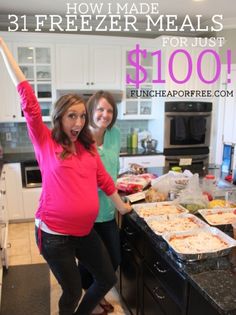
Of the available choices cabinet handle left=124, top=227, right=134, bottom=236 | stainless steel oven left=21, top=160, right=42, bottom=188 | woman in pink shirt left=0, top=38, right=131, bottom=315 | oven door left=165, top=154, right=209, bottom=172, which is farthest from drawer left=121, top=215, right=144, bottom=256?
oven door left=165, top=154, right=209, bottom=172

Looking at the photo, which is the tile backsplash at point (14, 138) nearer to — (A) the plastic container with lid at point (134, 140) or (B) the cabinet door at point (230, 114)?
(A) the plastic container with lid at point (134, 140)

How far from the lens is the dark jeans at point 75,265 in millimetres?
1532

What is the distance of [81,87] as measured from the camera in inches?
153

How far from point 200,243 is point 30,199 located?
2.76 metres

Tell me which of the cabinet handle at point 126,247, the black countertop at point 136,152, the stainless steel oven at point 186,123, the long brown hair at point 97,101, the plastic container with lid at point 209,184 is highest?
the long brown hair at point 97,101

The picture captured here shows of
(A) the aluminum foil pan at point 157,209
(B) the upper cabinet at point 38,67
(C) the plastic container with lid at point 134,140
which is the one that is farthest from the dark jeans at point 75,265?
(C) the plastic container with lid at point 134,140

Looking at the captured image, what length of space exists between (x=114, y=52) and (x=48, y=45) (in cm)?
82

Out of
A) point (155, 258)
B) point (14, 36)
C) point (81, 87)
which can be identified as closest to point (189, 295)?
point (155, 258)

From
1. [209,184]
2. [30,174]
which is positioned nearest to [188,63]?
[209,184]

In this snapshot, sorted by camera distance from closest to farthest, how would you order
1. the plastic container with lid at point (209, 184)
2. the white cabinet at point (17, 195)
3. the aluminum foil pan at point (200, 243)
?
the aluminum foil pan at point (200, 243)
the plastic container with lid at point (209, 184)
the white cabinet at point (17, 195)

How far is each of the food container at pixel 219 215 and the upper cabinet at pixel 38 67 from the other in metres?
2.73

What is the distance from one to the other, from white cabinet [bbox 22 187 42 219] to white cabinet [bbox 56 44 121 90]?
1307 millimetres

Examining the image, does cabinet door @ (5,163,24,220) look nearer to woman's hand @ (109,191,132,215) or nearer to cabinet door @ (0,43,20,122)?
cabinet door @ (0,43,20,122)

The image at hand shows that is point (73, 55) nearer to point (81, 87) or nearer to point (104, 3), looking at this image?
point (81, 87)
